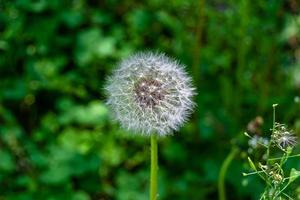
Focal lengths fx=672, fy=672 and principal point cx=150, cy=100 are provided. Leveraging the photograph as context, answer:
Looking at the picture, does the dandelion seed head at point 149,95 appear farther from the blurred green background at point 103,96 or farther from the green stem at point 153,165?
the blurred green background at point 103,96

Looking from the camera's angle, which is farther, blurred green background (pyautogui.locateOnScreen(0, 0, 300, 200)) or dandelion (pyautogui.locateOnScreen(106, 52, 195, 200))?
blurred green background (pyautogui.locateOnScreen(0, 0, 300, 200))

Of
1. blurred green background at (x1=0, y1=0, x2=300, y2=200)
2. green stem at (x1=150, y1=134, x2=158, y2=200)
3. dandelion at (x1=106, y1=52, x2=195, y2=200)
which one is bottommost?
green stem at (x1=150, y1=134, x2=158, y2=200)

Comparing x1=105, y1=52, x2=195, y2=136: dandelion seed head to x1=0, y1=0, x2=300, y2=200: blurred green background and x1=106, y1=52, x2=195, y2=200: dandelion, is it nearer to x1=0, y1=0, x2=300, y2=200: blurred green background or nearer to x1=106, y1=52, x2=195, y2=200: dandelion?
x1=106, y1=52, x2=195, y2=200: dandelion

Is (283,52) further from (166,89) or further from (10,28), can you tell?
(166,89)

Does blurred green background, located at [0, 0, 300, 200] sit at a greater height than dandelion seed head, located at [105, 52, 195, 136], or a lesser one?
greater

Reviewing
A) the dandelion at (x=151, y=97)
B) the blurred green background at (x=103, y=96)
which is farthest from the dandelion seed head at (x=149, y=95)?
the blurred green background at (x=103, y=96)

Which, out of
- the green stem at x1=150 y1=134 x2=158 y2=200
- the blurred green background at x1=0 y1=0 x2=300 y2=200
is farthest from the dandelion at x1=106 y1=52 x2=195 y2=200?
the blurred green background at x1=0 y1=0 x2=300 y2=200
